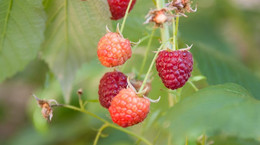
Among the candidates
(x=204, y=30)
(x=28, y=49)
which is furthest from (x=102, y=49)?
(x=204, y=30)

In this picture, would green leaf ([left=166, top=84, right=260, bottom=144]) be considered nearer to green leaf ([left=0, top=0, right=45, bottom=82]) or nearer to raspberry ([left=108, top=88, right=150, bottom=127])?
raspberry ([left=108, top=88, right=150, bottom=127])

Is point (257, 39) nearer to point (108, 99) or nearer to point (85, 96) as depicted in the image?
point (85, 96)

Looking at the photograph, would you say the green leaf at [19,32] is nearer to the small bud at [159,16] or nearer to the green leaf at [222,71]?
the small bud at [159,16]

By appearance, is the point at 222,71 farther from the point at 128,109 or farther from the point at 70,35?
the point at 128,109

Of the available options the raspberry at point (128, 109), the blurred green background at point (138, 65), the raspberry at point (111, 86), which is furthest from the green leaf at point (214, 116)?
the raspberry at point (111, 86)

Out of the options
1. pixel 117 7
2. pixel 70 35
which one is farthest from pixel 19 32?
pixel 117 7
